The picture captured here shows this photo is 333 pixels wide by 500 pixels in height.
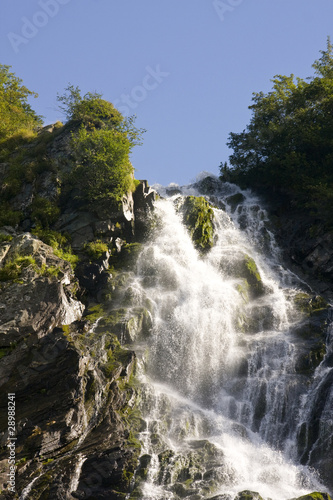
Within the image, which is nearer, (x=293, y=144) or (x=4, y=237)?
(x=4, y=237)

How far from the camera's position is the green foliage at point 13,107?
34375 millimetres

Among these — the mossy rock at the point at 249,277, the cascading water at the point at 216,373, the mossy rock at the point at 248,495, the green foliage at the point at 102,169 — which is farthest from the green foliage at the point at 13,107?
the mossy rock at the point at 248,495

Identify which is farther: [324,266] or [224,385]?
[324,266]

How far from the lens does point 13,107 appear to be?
125 ft

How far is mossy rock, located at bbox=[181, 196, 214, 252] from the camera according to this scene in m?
29.7

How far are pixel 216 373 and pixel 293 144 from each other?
869 inches

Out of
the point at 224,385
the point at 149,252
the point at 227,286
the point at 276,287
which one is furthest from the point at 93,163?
the point at 224,385

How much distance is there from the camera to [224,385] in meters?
21.2

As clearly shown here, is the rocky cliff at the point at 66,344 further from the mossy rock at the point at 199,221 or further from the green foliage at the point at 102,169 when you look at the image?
the mossy rock at the point at 199,221

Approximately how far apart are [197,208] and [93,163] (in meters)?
8.00

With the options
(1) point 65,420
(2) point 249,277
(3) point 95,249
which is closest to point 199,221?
(2) point 249,277

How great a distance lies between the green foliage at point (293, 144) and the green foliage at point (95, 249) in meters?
15.3

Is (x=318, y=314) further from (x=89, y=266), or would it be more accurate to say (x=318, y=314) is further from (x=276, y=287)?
(x=89, y=266)

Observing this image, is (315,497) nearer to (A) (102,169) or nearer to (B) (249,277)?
(B) (249,277)
